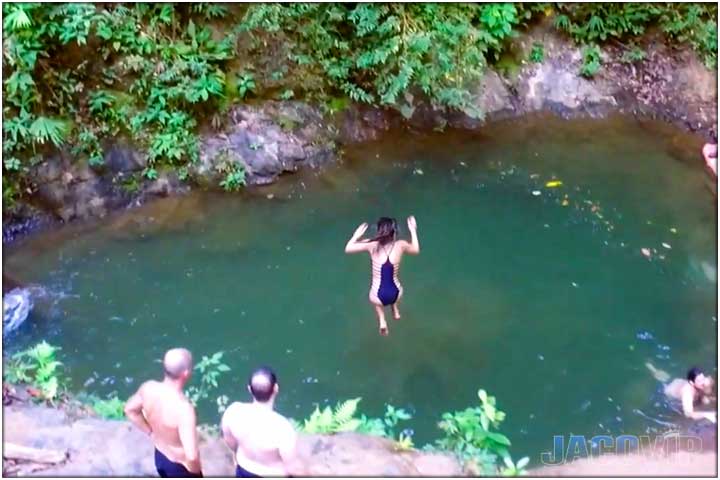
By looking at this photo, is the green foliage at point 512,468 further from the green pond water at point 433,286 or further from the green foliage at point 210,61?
the green foliage at point 210,61

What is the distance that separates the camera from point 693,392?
19.9 ft

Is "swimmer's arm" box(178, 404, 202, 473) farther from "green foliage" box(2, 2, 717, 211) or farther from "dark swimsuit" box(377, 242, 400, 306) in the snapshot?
"green foliage" box(2, 2, 717, 211)

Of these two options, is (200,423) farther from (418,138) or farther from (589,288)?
(418,138)

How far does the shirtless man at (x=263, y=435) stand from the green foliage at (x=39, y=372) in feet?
7.85

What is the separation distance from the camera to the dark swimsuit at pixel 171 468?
4312 millimetres

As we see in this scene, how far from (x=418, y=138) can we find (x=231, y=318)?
4.37 metres

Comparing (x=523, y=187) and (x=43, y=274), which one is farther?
(x=523, y=187)

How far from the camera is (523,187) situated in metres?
9.16

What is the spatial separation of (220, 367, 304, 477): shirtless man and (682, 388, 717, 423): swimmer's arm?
376 cm

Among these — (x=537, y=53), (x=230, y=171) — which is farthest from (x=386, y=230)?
(x=537, y=53)

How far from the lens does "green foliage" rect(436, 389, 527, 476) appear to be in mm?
5281

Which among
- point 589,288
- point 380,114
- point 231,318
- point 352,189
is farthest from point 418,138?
point 231,318

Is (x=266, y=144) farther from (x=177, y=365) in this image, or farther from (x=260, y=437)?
(x=260, y=437)

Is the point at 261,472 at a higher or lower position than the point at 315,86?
lower
